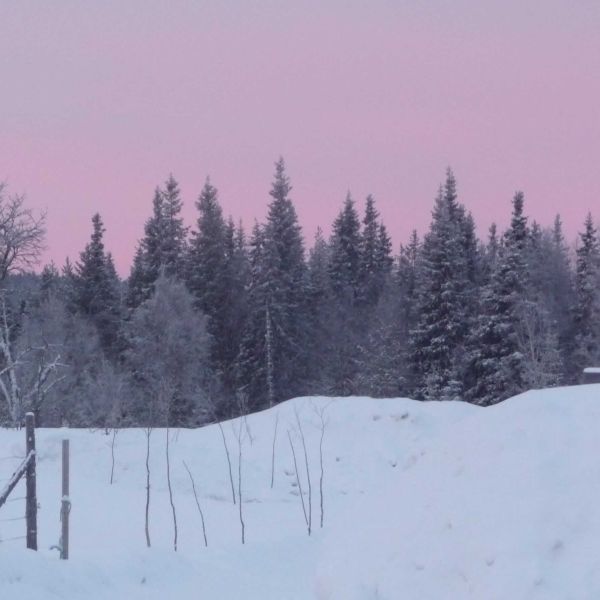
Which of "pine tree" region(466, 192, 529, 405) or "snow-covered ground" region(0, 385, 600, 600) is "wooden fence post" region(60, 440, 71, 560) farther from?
"pine tree" region(466, 192, 529, 405)

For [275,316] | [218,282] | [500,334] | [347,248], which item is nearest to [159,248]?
[218,282]

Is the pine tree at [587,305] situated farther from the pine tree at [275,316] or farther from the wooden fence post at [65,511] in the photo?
the wooden fence post at [65,511]

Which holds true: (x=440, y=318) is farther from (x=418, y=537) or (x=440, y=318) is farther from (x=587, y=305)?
(x=418, y=537)

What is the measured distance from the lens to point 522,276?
3136cm

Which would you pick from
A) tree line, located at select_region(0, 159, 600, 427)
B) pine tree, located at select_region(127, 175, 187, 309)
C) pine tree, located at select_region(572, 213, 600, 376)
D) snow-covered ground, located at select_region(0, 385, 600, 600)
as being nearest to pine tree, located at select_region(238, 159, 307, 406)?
tree line, located at select_region(0, 159, 600, 427)

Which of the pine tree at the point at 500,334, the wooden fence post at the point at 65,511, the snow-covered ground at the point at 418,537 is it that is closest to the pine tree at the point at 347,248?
the pine tree at the point at 500,334

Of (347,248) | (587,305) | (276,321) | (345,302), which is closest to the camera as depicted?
(276,321)

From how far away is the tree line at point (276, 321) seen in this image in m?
31.6

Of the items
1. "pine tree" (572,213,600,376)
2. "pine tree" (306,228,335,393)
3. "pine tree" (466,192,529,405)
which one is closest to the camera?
"pine tree" (466,192,529,405)

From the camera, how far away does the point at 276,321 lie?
128 ft

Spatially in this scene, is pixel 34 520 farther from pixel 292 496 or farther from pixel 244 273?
pixel 244 273

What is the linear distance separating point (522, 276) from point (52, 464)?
1973 centimetres

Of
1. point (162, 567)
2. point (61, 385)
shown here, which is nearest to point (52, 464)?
point (162, 567)

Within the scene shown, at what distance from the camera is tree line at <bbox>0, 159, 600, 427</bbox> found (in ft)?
104
